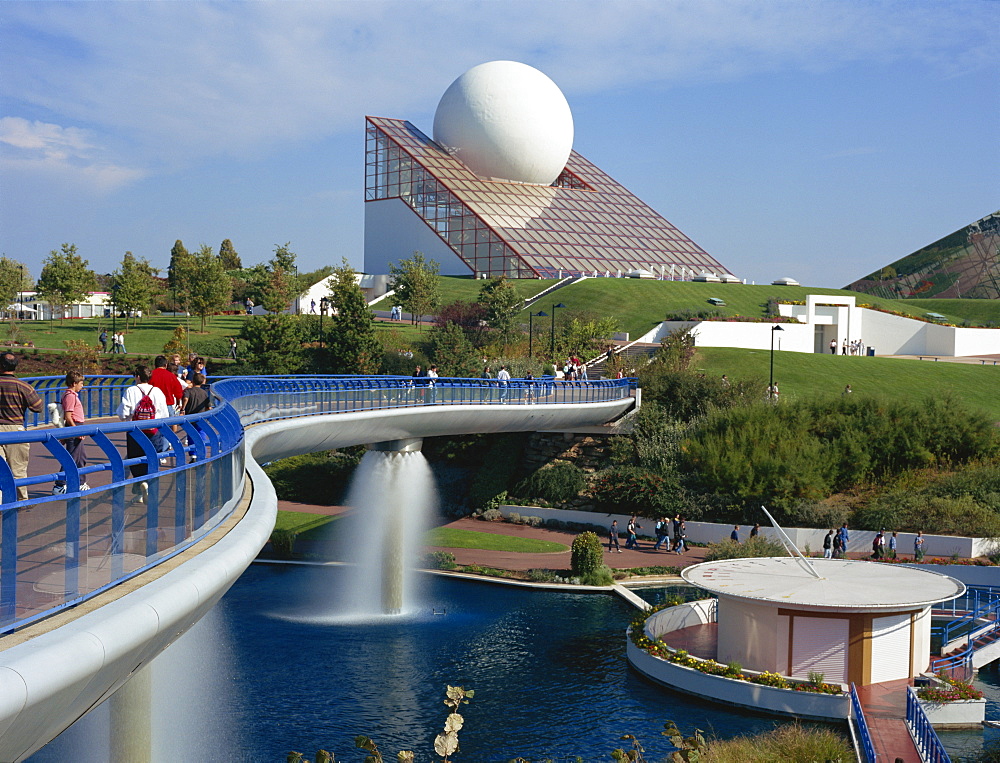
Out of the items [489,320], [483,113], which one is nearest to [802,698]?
[489,320]

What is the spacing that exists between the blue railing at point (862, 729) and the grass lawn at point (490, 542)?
1634cm

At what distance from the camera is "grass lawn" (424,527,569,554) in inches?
1428

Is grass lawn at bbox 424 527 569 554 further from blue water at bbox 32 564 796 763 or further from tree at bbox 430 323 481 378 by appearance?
tree at bbox 430 323 481 378

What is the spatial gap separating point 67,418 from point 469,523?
31470mm

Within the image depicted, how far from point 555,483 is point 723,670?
21.2 meters

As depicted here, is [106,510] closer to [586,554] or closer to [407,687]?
[407,687]

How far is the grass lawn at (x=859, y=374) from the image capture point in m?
50.9

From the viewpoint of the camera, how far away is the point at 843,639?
22.0 metres

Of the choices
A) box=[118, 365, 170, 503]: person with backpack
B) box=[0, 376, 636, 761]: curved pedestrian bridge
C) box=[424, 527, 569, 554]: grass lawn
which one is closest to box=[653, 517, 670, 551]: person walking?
box=[424, 527, 569, 554]: grass lawn

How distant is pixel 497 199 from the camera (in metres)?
96.6

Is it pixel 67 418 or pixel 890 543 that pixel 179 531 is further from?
pixel 890 543

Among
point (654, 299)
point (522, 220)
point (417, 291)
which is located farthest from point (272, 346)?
point (522, 220)

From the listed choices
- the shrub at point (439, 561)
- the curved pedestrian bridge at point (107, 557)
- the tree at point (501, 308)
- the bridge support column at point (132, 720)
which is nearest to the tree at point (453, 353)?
the tree at point (501, 308)

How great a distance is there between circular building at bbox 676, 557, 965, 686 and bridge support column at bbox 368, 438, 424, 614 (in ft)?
32.6
